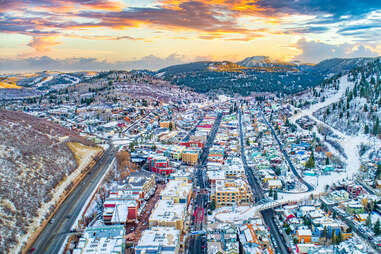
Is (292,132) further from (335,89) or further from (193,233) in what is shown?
(193,233)

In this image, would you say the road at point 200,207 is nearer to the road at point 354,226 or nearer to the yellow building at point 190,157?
the yellow building at point 190,157

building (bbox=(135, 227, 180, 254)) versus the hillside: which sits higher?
the hillside

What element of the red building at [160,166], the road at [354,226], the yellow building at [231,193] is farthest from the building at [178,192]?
the road at [354,226]

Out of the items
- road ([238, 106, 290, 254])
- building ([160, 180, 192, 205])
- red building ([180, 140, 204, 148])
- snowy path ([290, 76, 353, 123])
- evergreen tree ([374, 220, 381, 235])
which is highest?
snowy path ([290, 76, 353, 123])

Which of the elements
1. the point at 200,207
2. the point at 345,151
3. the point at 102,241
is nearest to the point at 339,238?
the point at 200,207

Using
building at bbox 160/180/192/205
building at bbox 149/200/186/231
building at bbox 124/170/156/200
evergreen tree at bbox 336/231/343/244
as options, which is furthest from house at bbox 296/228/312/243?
building at bbox 124/170/156/200

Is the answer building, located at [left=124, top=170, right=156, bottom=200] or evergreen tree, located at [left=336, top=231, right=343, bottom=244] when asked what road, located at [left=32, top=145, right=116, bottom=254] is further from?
evergreen tree, located at [left=336, top=231, right=343, bottom=244]
